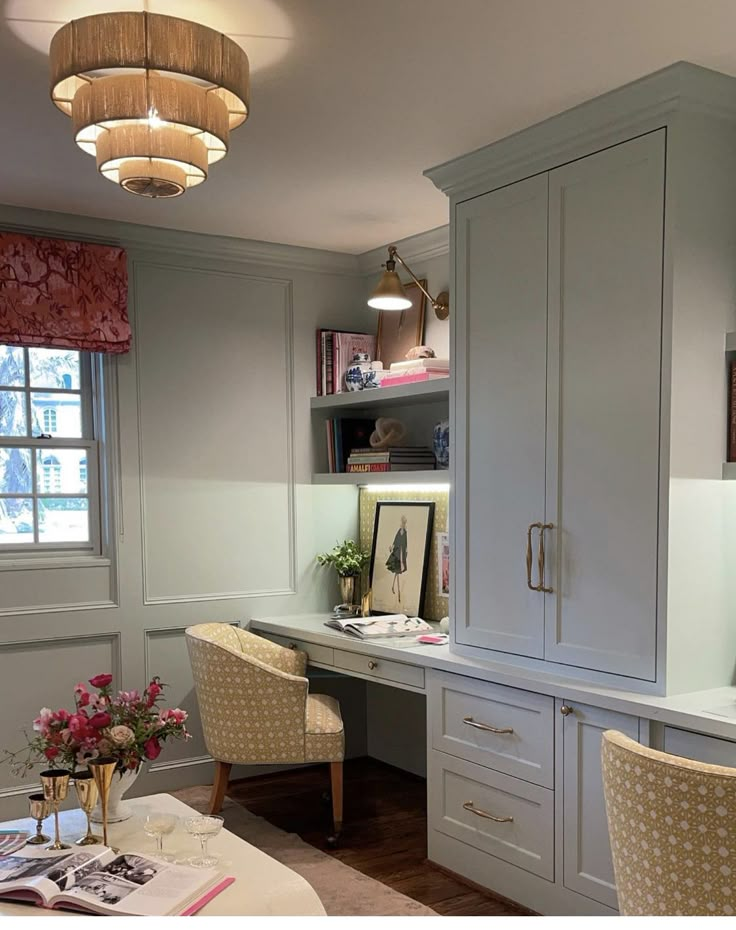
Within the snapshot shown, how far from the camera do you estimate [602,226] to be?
288 cm

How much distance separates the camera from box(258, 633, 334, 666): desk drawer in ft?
13.2

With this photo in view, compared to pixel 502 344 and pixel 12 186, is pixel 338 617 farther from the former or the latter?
pixel 12 186

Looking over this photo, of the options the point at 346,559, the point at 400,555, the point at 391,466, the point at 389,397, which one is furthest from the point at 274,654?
the point at 389,397

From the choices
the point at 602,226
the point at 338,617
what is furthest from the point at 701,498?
the point at 338,617

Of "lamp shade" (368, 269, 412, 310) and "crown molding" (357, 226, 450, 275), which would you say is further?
"crown molding" (357, 226, 450, 275)

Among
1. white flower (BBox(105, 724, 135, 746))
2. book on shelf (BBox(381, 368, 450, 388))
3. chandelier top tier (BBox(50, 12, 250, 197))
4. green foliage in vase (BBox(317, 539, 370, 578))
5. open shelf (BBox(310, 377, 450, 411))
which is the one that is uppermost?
chandelier top tier (BBox(50, 12, 250, 197))

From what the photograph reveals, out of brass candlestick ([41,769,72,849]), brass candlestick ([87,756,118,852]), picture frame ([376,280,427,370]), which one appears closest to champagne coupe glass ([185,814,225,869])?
brass candlestick ([87,756,118,852])

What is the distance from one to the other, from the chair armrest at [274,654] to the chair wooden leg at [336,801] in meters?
0.56

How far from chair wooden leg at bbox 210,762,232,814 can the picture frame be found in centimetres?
208

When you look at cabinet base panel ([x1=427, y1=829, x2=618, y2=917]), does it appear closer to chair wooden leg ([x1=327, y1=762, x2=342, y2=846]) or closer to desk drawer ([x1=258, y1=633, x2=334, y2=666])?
chair wooden leg ([x1=327, y1=762, x2=342, y2=846])

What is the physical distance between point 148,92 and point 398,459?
2.44m

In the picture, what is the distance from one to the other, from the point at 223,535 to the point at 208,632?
562mm

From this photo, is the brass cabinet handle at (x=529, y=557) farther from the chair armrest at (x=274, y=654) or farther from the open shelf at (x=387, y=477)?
the chair armrest at (x=274, y=654)

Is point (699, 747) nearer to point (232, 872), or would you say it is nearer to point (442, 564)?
point (232, 872)
